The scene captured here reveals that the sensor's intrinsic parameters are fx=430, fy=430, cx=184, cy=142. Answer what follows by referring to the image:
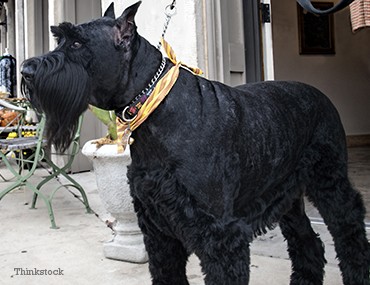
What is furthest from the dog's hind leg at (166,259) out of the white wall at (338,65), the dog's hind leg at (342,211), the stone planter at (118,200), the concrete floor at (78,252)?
the white wall at (338,65)

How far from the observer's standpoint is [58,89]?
127 centimetres

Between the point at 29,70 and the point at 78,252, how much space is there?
1936mm

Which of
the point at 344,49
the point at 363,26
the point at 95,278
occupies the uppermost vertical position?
the point at 344,49

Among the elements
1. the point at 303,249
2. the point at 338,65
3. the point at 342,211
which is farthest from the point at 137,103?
the point at 338,65

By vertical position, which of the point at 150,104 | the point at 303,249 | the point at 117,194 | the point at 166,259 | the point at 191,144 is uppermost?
the point at 150,104

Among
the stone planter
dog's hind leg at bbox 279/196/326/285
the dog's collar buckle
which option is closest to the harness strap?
the dog's collar buckle

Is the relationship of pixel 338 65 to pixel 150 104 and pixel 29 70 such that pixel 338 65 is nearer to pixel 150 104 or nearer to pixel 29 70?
pixel 150 104

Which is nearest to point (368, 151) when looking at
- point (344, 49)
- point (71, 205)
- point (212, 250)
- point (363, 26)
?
point (344, 49)

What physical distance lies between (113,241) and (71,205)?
169cm

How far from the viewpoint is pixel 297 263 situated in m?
2.13

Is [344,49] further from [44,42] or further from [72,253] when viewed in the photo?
[72,253]

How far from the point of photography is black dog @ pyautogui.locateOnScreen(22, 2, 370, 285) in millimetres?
1298

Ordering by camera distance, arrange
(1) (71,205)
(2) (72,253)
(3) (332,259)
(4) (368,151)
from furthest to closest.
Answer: (4) (368,151) < (1) (71,205) < (2) (72,253) < (3) (332,259)
